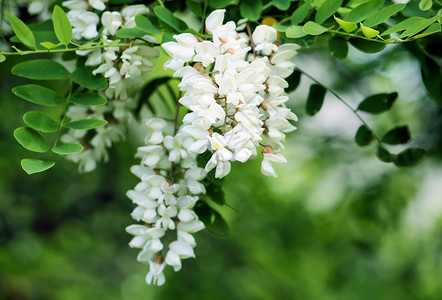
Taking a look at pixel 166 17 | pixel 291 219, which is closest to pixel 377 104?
pixel 166 17

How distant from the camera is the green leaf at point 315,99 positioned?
0.73 meters

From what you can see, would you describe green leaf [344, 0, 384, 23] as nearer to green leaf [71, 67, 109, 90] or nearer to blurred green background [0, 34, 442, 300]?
green leaf [71, 67, 109, 90]

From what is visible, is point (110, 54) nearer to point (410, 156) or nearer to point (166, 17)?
point (166, 17)

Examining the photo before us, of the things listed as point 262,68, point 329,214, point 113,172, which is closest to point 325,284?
point 329,214

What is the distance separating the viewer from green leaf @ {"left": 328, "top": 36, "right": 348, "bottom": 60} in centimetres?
58

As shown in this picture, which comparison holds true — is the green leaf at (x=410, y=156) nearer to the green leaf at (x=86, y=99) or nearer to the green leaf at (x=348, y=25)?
the green leaf at (x=348, y=25)

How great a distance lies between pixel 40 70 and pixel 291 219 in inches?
44.7

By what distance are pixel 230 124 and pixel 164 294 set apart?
94cm

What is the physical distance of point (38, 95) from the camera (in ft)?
1.99

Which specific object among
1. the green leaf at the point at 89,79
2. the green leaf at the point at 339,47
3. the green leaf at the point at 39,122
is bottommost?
the green leaf at the point at 39,122

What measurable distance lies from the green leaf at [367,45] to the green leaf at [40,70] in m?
0.35

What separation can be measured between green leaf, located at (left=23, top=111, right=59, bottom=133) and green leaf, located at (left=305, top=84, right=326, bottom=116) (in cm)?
36

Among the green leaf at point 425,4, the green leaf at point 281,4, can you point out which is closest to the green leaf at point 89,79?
the green leaf at point 281,4

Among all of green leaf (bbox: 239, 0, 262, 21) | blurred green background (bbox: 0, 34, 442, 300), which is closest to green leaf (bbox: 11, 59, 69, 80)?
green leaf (bbox: 239, 0, 262, 21)
